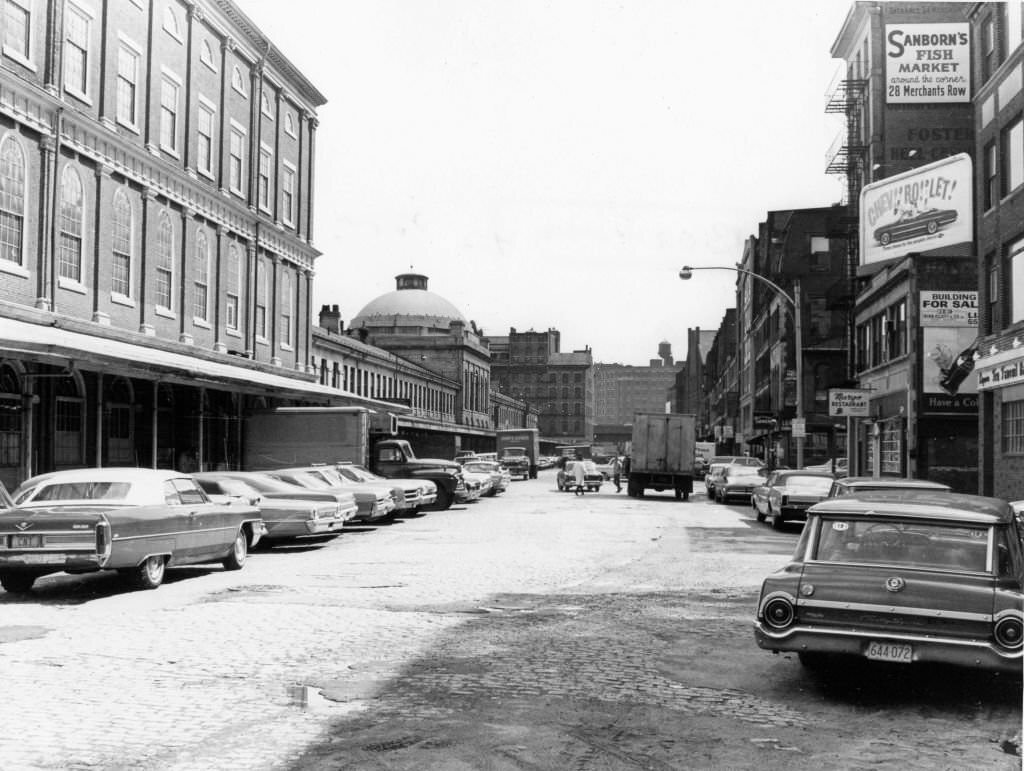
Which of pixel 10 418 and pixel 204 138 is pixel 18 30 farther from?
pixel 204 138

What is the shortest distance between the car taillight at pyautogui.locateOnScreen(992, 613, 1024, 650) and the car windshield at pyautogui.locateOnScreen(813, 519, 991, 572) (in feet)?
1.88

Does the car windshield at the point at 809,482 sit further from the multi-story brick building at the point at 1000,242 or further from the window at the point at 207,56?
the window at the point at 207,56

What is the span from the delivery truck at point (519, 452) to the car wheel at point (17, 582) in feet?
171

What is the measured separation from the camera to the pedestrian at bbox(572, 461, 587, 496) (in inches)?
1855

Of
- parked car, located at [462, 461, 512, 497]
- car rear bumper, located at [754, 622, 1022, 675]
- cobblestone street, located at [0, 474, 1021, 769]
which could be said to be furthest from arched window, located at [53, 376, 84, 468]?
car rear bumper, located at [754, 622, 1022, 675]

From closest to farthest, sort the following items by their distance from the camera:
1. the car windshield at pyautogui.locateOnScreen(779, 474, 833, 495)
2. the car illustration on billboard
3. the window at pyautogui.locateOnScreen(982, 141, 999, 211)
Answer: the car windshield at pyautogui.locateOnScreen(779, 474, 833, 495) → the window at pyautogui.locateOnScreen(982, 141, 999, 211) → the car illustration on billboard

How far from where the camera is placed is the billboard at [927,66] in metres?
41.2

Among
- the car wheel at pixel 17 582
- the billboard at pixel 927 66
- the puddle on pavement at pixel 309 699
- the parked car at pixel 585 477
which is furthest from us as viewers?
the parked car at pixel 585 477

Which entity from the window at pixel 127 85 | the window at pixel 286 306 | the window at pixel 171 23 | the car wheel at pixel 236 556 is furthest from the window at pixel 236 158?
the car wheel at pixel 236 556

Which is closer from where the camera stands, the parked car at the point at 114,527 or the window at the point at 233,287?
the parked car at the point at 114,527

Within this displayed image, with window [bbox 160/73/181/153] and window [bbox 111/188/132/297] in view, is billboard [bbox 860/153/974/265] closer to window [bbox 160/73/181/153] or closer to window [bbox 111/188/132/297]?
window [bbox 160/73/181/153]

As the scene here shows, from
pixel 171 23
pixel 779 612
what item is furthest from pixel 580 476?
pixel 779 612

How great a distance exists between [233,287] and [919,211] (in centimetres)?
2319

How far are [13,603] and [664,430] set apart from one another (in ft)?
106
